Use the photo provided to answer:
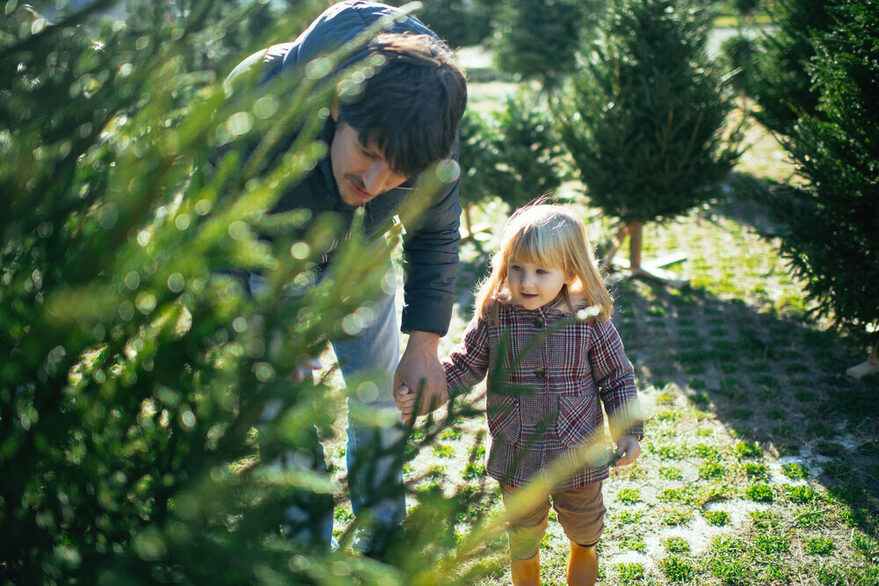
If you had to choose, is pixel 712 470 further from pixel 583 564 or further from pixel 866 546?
pixel 583 564

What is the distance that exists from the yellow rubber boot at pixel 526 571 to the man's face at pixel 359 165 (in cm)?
185

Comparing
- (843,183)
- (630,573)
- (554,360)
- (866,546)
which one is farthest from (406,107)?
(843,183)

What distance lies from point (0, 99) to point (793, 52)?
9.01 meters

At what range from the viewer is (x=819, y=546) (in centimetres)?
326

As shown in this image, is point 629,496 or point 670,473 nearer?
point 629,496

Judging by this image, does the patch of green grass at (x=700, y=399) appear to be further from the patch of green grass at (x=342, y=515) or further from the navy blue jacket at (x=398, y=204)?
the navy blue jacket at (x=398, y=204)

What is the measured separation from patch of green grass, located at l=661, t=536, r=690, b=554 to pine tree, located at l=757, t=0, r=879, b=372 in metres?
2.28

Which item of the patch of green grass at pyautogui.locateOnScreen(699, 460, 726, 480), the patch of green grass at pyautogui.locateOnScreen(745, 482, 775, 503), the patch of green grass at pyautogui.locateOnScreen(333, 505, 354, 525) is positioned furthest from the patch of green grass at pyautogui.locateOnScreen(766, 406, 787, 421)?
the patch of green grass at pyautogui.locateOnScreen(333, 505, 354, 525)

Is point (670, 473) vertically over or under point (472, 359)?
under

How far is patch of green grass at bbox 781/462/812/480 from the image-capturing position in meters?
3.85

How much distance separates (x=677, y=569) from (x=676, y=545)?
20 centimetres

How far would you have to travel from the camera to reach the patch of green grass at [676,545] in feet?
10.9

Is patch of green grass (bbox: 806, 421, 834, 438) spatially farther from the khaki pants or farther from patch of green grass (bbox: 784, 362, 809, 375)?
the khaki pants

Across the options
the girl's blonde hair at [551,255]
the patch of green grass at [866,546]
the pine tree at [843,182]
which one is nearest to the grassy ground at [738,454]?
the patch of green grass at [866,546]
